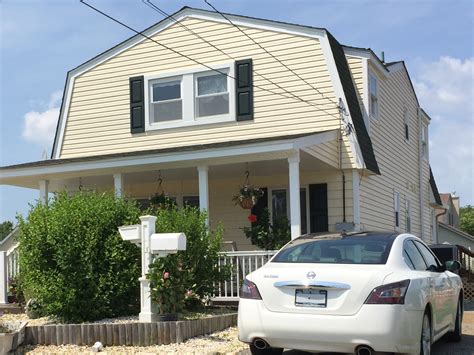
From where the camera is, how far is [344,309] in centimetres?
593

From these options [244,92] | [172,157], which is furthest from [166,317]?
[244,92]

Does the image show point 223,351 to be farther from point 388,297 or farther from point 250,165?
point 250,165

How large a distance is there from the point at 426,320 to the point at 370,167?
8.73m

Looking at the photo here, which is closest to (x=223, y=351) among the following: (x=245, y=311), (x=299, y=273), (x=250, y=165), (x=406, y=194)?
(x=245, y=311)

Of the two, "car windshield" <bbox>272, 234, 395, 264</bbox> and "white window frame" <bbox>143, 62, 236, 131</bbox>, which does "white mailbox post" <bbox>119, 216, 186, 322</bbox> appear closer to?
"car windshield" <bbox>272, 234, 395, 264</bbox>

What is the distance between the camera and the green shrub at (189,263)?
8367 mm

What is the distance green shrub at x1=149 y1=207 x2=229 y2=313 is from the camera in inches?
329

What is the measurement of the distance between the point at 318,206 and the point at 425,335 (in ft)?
28.3

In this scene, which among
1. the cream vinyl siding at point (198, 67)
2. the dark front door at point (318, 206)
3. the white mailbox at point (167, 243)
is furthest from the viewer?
the dark front door at point (318, 206)

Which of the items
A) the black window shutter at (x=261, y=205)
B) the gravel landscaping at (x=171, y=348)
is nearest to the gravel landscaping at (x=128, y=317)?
the gravel landscaping at (x=171, y=348)

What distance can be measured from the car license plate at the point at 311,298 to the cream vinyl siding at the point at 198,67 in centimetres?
759

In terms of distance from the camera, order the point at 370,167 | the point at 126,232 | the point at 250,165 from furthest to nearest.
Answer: the point at 370,167 → the point at 250,165 → the point at 126,232

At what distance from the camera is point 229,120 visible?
15.5 metres

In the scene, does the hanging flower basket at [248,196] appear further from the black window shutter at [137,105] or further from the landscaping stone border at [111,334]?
the landscaping stone border at [111,334]
